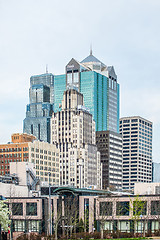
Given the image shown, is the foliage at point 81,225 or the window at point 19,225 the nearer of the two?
the window at point 19,225

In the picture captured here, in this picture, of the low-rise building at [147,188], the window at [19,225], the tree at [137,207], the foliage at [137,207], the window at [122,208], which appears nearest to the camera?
the tree at [137,207]

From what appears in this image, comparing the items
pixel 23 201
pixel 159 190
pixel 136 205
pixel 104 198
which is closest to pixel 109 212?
pixel 104 198

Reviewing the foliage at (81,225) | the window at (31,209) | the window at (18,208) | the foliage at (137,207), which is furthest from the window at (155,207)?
the window at (18,208)

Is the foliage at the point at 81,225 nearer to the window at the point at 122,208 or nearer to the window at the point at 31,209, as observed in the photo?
the window at the point at 122,208

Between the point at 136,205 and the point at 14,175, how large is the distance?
257 feet

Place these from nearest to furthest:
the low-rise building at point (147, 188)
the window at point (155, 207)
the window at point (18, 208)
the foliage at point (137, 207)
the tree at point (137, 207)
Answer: the tree at point (137, 207) < the foliage at point (137, 207) < the window at point (155, 207) < the window at point (18, 208) < the low-rise building at point (147, 188)

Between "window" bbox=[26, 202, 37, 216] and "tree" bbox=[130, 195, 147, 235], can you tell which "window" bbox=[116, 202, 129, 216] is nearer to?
"tree" bbox=[130, 195, 147, 235]

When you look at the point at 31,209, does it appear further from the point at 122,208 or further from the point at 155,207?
the point at 155,207

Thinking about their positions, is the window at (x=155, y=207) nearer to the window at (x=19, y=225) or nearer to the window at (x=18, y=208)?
the window at (x=19, y=225)

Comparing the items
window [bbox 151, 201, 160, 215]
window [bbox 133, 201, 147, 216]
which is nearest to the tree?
window [bbox 133, 201, 147, 216]

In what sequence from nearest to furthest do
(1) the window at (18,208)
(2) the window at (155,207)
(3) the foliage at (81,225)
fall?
(2) the window at (155,207) < (3) the foliage at (81,225) < (1) the window at (18,208)

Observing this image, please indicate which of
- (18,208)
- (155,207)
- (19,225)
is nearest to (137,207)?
(155,207)

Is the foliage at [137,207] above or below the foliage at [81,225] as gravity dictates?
above

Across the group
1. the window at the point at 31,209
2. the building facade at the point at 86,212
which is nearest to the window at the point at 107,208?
the building facade at the point at 86,212
